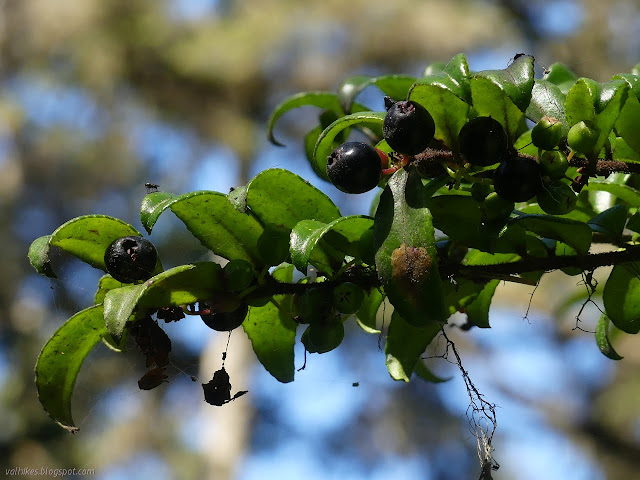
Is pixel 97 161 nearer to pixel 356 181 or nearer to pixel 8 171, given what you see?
pixel 8 171

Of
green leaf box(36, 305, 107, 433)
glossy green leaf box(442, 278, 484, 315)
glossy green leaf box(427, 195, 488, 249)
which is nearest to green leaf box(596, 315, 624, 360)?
glossy green leaf box(442, 278, 484, 315)

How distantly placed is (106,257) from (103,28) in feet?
Result: 27.0

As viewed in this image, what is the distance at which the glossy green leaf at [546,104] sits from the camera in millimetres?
666

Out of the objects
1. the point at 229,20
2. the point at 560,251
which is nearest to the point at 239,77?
the point at 229,20

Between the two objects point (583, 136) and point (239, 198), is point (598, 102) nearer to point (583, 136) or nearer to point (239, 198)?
point (583, 136)

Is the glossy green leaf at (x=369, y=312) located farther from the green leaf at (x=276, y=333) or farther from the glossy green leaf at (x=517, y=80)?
the glossy green leaf at (x=517, y=80)

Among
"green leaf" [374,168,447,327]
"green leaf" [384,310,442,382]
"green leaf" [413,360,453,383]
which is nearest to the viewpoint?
"green leaf" [374,168,447,327]

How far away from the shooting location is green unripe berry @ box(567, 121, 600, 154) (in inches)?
A: 25.1

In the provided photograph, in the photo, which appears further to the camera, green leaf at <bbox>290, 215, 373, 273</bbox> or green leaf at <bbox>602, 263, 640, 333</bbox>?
green leaf at <bbox>602, 263, 640, 333</bbox>

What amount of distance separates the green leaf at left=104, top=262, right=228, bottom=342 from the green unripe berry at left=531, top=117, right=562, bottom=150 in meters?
0.33

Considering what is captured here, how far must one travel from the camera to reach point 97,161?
26.6 ft

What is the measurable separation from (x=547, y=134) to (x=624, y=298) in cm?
25

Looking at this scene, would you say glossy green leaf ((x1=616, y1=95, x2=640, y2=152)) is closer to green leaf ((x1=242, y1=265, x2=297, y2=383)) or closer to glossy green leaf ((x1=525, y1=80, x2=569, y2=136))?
glossy green leaf ((x1=525, y1=80, x2=569, y2=136))

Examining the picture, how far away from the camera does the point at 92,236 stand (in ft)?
2.34
